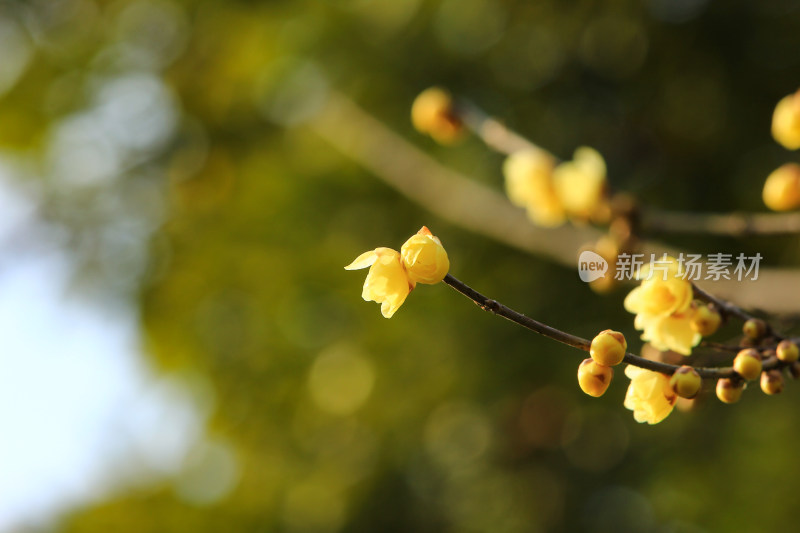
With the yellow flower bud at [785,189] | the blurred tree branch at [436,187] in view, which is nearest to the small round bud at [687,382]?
the yellow flower bud at [785,189]

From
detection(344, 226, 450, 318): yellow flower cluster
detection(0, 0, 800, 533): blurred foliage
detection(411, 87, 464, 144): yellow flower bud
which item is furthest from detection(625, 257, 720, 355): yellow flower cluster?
detection(0, 0, 800, 533): blurred foliage

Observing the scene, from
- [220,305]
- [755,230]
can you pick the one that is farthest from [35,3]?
[755,230]

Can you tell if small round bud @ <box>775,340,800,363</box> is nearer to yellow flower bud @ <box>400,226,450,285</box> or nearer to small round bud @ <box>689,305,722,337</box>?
small round bud @ <box>689,305,722,337</box>

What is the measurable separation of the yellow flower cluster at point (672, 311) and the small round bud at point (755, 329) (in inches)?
1.8

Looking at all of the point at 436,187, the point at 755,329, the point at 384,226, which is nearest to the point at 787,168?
the point at 755,329

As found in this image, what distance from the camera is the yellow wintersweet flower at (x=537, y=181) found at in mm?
1561

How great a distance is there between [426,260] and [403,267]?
4 centimetres

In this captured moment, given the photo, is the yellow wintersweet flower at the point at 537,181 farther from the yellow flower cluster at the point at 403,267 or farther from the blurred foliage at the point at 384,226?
the blurred foliage at the point at 384,226

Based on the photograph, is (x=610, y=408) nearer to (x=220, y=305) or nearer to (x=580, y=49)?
(x=580, y=49)

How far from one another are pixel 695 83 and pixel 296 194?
72.2 inches

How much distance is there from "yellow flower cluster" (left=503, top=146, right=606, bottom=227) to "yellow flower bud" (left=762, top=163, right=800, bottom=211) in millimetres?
317

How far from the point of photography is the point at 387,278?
0.78 meters

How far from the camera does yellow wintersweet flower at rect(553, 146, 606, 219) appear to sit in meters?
1.48

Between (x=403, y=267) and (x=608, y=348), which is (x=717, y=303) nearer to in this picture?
(x=608, y=348)
